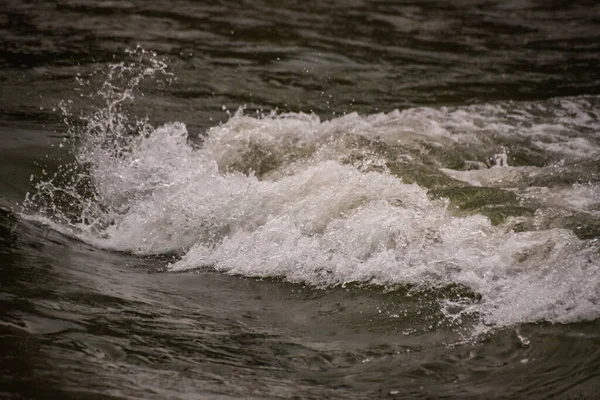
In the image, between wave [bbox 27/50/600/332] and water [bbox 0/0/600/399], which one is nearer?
water [bbox 0/0/600/399]

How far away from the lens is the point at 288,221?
4.80m

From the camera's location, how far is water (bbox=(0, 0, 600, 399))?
3.41 m

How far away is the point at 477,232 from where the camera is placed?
4.54 m

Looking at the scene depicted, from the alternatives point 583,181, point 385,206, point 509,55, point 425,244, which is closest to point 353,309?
point 425,244

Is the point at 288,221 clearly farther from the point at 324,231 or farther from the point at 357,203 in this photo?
the point at 357,203

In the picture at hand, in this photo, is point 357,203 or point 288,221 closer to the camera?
point 288,221

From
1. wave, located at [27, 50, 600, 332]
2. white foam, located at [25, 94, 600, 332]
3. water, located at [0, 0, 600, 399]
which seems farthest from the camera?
wave, located at [27, 50, 600, 332]

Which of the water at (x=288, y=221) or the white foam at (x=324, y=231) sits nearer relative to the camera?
the water at (x=288, y=221)

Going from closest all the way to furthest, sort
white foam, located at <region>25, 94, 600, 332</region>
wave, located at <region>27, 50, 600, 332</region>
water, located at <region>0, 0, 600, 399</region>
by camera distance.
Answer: water, located at <region>0, 0, 600, 399</region> → white foam, located at <region>25, 94, 600, 332</region> → wave, located at <region>27, 50, 600, 332</region>

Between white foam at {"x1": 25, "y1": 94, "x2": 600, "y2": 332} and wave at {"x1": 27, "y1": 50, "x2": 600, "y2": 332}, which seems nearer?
white foam at {"x1": 25, "y1": 94, "x2": 600, "y2": 332}

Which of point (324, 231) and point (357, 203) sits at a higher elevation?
point (357, 203)

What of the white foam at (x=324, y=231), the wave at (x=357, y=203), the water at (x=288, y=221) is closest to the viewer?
the water at (x=288, y=221)

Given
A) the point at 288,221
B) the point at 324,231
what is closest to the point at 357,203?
the point at 324,231

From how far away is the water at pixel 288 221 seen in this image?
341 centimetres
